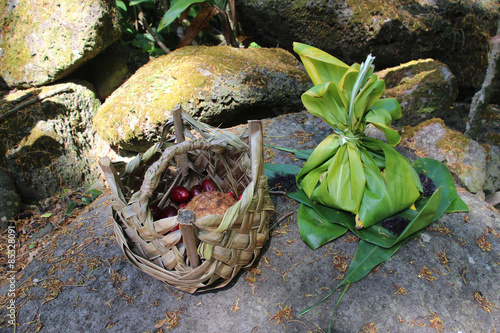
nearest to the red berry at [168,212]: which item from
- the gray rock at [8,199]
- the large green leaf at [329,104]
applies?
the large green leaf at [329,104]

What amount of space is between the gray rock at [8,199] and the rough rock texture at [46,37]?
3.42 ft

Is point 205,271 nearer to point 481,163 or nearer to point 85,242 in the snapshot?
point 85,242

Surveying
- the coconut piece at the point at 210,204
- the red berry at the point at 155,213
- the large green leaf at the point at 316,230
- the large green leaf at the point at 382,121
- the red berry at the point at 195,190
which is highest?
the large green leaf at the point at 382,121

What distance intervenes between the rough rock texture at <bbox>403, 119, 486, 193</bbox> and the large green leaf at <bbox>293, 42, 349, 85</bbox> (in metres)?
1.30

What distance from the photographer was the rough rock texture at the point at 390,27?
324cm

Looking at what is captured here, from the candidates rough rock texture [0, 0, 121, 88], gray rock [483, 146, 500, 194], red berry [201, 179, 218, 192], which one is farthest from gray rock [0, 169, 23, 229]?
gray rock [483, 146, 500, 194]

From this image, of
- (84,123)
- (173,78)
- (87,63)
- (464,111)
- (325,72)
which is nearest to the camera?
(325,72)

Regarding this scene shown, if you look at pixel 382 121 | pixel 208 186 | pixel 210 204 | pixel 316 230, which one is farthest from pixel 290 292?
pixel 382 121

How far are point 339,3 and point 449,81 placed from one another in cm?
141

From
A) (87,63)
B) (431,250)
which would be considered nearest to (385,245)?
(431,250)

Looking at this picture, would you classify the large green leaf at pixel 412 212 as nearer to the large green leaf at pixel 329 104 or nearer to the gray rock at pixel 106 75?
the large green leaf at pixel 329 104

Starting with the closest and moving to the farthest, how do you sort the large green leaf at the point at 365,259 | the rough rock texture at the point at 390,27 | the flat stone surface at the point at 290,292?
1. the flat stone surface at the point at 290,292
2. the large green leaf at the point at 365,259
3. the rough rock texture at the point at 390,27

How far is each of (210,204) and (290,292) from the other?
56 centimetres

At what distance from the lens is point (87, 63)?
127 inches
